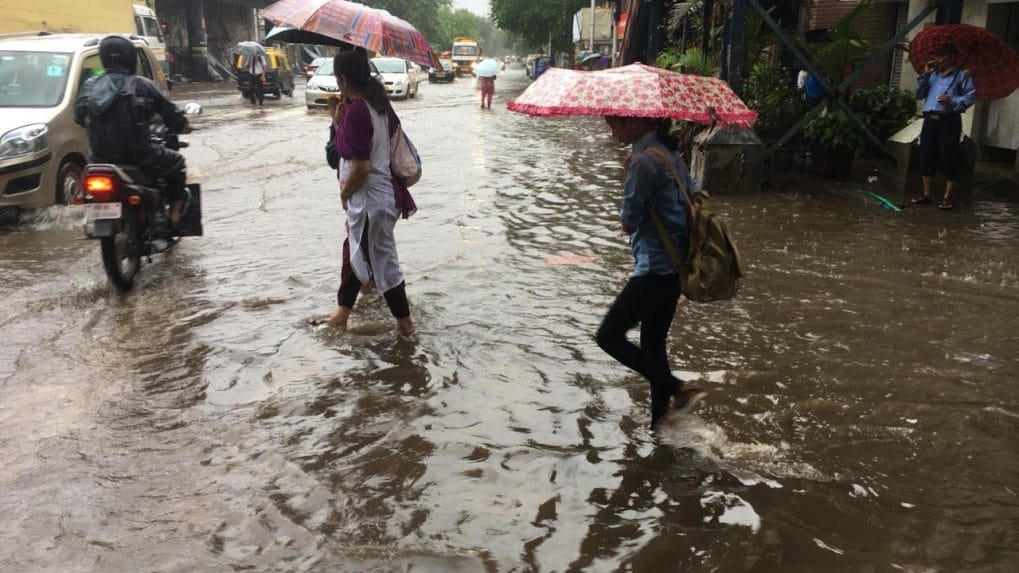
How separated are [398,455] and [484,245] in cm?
441

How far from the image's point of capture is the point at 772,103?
38.2 feet

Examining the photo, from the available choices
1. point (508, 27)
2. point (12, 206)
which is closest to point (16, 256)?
point (12, 206)

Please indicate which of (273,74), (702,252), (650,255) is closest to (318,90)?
(273,74)

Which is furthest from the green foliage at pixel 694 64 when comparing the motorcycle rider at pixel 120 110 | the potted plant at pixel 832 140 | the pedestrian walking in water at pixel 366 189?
the motorcycle rider at pixel 120 110

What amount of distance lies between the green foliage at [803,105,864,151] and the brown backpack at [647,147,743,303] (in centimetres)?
843

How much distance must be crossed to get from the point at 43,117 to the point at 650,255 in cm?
741

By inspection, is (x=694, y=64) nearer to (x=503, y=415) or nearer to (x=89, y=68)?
(x=89, y=68)

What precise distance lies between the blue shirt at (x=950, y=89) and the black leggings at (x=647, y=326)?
669 cm

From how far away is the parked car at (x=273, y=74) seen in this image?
27719 millimetres

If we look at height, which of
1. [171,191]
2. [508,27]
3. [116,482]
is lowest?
[116,482]

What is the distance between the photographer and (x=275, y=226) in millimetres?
9078

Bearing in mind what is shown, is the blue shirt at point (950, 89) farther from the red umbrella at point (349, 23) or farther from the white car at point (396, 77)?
the white car at point (396, 77)

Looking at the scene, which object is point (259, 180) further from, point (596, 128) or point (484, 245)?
point (596, 128)

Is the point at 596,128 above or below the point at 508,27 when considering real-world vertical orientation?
below
